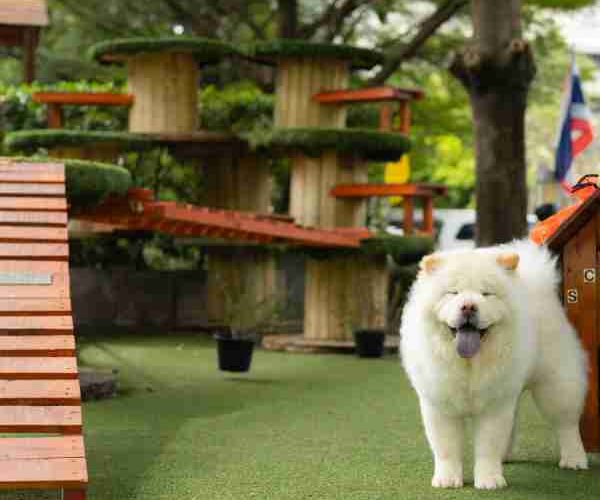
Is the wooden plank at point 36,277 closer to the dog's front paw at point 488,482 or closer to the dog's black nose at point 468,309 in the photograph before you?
the dog's black nose at point 468,309

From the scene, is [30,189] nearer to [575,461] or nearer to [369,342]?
[575,461]

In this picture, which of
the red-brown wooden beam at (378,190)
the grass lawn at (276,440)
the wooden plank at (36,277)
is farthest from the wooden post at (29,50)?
the wooden plank at (36,277)

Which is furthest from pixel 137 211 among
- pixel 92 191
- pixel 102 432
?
pixel 102 432

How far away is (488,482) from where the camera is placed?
624 cm

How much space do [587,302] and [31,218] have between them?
3321 mm

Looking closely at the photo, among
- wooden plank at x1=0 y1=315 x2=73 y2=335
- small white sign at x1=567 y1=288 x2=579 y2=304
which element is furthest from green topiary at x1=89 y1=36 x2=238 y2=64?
wooden plank at x1=0 y1=315 x2=73 y2=335

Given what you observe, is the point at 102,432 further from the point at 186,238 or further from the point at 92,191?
the point at 186,238

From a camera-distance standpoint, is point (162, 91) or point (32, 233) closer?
point (32, 233)

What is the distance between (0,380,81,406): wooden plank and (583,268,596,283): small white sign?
2.99m

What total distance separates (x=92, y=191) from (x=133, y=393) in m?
1.71

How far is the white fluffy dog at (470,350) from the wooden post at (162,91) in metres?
8.82

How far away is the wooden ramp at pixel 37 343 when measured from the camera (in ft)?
17.5

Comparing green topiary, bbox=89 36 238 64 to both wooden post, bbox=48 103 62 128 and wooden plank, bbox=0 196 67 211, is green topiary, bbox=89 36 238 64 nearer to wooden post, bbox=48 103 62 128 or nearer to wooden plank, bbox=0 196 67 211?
wooden post, bbox=48 103 62 128

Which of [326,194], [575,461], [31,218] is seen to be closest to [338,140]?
[326,194]
